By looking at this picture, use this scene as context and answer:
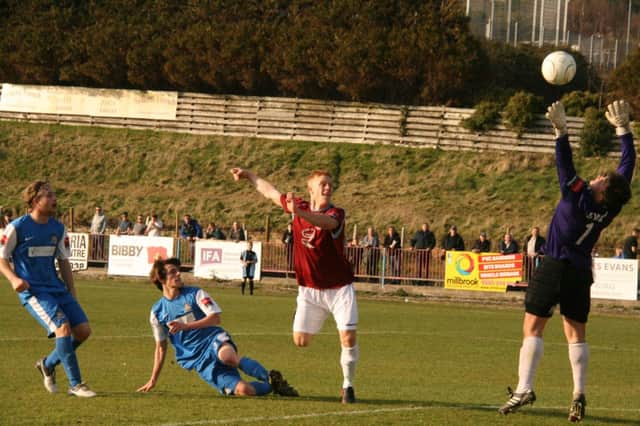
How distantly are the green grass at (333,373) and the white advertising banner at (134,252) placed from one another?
29.9 feet

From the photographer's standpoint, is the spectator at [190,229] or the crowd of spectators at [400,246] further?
the spectator at [190,229]

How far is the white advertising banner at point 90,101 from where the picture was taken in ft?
183

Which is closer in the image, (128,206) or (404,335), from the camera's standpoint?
(404,335)

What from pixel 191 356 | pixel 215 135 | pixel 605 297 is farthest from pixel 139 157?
pixel 191 356

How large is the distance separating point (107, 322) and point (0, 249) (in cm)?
938

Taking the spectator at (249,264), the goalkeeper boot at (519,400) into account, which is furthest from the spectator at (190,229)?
the goalkeeper boot at (519,400)

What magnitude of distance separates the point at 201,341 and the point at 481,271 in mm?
21371

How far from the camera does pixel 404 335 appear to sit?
65.5ft

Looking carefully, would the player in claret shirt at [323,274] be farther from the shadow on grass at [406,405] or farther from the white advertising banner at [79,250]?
the white advertising banner at [79,250]

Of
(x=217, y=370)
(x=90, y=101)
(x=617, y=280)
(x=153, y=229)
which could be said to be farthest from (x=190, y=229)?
(x=217, y=370)

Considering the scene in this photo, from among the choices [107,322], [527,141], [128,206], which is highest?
[527,141]

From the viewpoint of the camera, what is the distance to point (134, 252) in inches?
1387

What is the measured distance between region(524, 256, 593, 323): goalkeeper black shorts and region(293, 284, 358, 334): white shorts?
1.63 m

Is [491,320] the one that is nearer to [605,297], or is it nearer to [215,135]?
[605,297]
